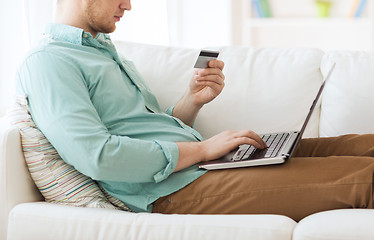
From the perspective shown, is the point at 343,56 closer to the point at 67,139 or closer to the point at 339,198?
the point at 339,198

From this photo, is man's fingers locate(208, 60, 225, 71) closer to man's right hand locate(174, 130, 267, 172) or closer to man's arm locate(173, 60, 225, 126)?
man's arm locate(173, 60, 225, 126)

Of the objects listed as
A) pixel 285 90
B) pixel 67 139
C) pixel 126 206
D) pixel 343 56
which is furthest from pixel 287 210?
pixel 343 56

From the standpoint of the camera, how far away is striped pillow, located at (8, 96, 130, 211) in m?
1.42

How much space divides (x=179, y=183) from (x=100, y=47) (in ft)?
1.66

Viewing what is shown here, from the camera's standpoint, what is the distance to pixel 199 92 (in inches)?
71.5

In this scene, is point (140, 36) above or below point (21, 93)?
below

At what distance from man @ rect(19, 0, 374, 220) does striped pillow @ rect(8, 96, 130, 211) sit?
0.04 meters

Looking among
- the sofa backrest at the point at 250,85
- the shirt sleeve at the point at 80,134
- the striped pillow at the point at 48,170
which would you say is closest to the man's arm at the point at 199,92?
the sofa backrest at the point at 250,85

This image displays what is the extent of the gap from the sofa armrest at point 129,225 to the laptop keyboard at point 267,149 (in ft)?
0.62

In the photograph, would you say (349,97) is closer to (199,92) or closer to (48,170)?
(199,92)

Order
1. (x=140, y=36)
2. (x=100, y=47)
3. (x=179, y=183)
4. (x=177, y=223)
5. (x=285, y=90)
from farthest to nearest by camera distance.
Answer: (x=140, y=36)
(x=285, y=90)
(x=100, y=47)
(x=179, y=183)
(x=177, y=223)

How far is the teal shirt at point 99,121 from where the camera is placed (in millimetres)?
1351

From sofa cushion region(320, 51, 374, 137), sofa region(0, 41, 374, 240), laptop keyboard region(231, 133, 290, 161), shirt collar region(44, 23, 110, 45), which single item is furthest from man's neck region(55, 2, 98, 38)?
sofa cushion region(320, 51, 374, 137)

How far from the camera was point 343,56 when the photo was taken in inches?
77.4
